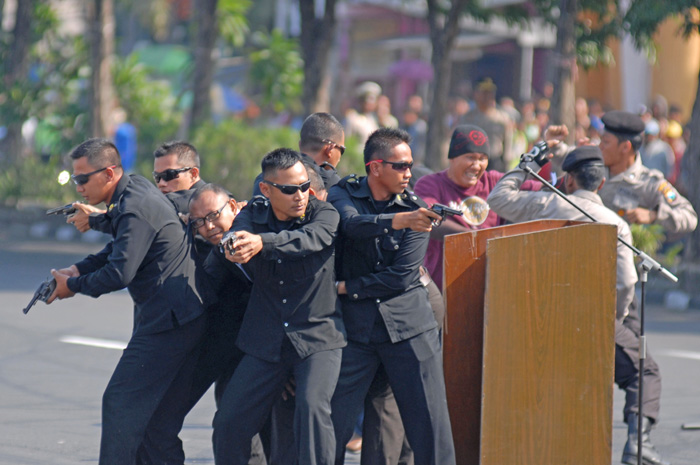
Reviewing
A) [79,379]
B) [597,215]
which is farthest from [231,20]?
[597,215]

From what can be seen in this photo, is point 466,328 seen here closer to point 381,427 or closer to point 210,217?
point 381,427

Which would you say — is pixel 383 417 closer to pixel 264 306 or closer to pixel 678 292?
pixel 264 306

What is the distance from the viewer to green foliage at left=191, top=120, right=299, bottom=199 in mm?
14500

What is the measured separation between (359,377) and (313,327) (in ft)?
1.13

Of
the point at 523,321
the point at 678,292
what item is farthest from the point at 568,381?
the point at 678,292

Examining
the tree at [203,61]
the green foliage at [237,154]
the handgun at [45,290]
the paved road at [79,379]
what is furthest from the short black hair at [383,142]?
the tree at [203,61]

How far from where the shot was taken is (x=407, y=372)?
4.51 meters

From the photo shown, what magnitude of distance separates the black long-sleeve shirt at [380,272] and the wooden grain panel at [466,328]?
6.1 inches

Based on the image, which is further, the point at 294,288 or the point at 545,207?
the point at 545,207

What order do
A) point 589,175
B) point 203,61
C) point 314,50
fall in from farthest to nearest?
point 203,61 < point 314,50 < point 589,175

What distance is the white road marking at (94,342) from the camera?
27.8 feet

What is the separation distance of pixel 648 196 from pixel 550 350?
7.68ft

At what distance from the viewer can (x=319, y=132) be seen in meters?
5.58

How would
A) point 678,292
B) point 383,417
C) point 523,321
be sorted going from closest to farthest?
point 523,321
point 383,417
point 678,292
